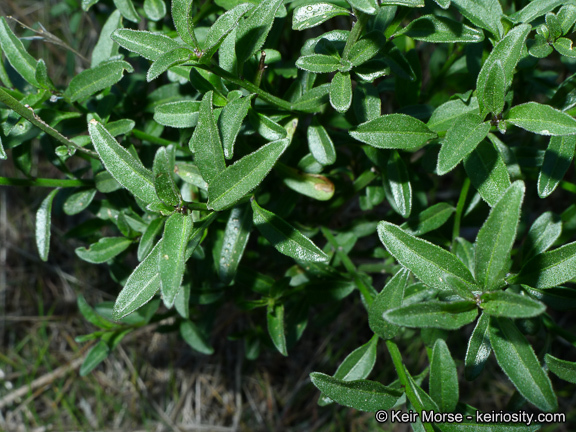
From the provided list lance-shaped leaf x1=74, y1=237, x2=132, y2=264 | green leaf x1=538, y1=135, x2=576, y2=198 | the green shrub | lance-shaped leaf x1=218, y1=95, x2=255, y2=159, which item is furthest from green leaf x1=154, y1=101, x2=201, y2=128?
green leaf x1=538, y1=135, x2=576, y2=198

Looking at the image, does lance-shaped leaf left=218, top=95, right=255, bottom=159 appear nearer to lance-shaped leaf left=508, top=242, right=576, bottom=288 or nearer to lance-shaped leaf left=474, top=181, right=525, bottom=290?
lance-shaped leaf left=474, top=181, right=525, bottom=290

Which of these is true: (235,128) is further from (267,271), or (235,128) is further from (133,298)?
(267,271)

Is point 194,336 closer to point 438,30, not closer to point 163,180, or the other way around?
point 163,180

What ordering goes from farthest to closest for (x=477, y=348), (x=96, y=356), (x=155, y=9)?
1. (x=96, y=356)
2. (x=155, y=9)
3. (x=477, y=348)

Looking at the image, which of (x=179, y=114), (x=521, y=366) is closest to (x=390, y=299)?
(x=521, y=366)

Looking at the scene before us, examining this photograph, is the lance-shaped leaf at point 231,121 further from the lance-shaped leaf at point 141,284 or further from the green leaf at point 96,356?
the green leaf at point 96,356
